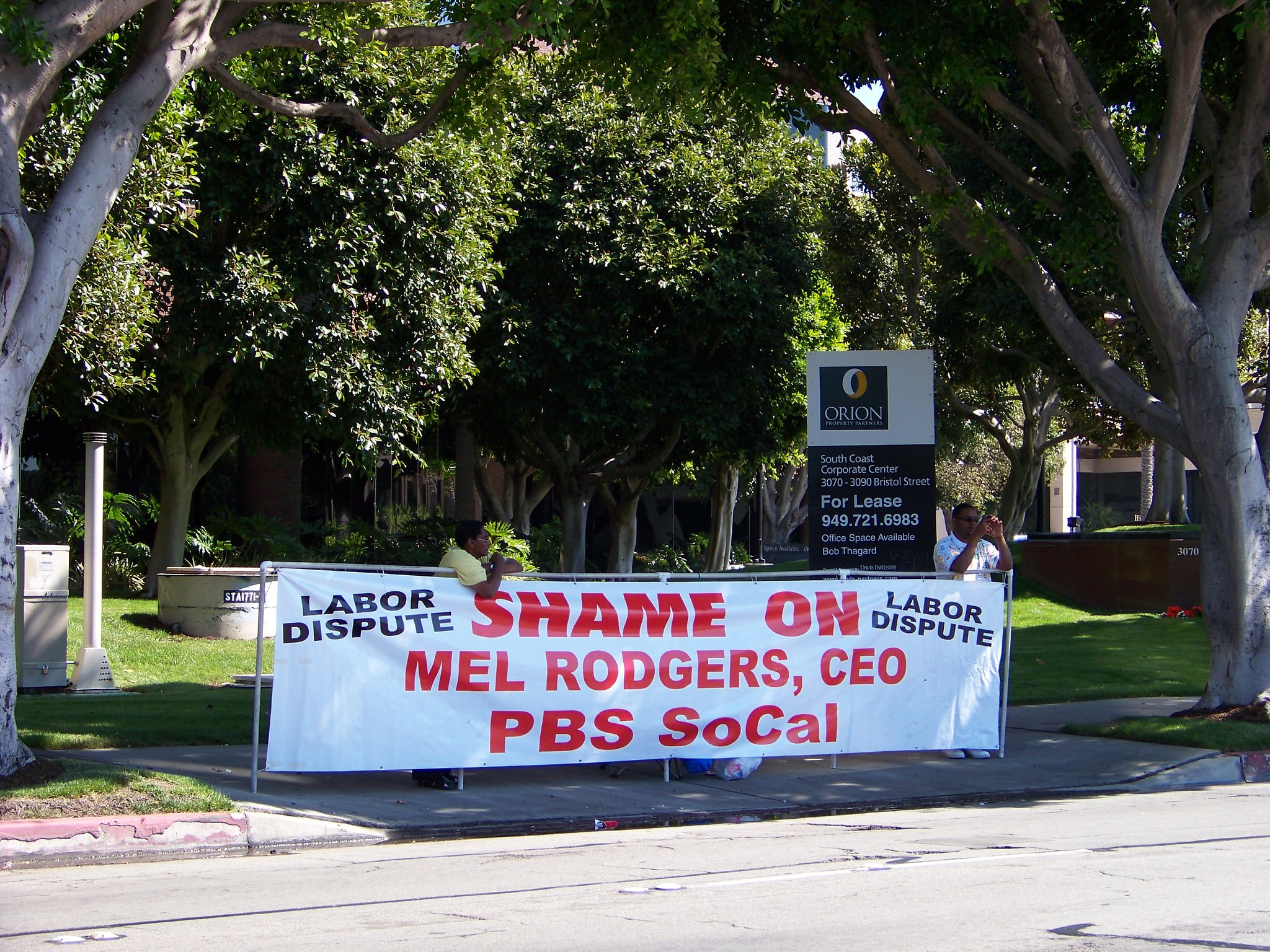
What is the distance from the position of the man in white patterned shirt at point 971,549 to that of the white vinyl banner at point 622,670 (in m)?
0.26

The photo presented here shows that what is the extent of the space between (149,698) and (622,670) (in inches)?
254

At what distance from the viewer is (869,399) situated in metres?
13.2

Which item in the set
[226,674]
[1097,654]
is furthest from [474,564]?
[1097,654]

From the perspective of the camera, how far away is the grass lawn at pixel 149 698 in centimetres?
1071

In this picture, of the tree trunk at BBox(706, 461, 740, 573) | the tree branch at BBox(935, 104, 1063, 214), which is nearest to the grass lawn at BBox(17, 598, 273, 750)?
the tree branch at BBox(935, 104, 1063, 214)

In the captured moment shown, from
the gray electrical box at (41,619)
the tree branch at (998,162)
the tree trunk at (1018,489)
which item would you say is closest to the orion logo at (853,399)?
the tree branch at (998,162)

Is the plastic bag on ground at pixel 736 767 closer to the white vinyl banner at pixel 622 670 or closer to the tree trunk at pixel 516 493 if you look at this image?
the white vinyl banner at pixel 622 670

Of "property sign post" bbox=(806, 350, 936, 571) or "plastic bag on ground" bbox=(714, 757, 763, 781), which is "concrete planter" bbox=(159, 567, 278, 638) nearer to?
"property sign post" bbox=(806, 350, 936, 571)

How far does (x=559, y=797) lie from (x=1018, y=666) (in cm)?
1016

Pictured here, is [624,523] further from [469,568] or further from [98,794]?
[98,794]

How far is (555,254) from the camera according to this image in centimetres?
2231

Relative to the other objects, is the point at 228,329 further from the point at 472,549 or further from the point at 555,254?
the point at 472,549

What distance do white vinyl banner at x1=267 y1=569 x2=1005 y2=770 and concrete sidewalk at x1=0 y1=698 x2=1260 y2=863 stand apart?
276 mm

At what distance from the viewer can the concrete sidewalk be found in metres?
7.90
